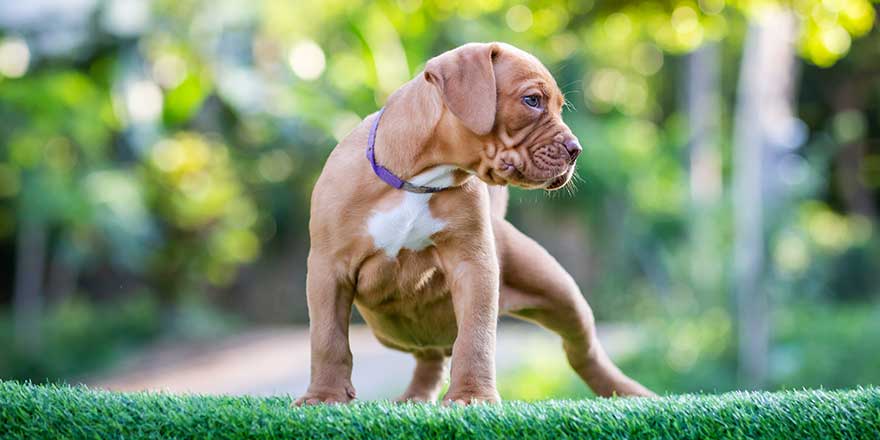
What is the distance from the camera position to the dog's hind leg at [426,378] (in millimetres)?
4598

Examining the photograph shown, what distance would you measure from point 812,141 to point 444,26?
493 inches

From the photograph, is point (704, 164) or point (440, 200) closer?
point (440, 200)

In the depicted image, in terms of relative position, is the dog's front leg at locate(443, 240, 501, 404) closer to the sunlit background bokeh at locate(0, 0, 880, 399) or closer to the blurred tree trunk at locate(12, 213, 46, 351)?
the sunlit background bokeh at locate(0, 0, 880, 399)

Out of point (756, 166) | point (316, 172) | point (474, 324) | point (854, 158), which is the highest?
point (854, 158)

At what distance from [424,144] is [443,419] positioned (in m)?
0.96

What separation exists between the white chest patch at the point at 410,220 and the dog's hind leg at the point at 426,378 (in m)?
1.12

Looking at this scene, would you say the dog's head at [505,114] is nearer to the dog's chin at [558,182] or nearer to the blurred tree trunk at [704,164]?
the dog's chin at [558,182]

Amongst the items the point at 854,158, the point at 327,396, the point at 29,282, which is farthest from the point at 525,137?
the point at 854,158

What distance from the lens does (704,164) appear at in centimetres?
2125

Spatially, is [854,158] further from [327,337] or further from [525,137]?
[327,337]

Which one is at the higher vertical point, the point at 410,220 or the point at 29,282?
the point at 29,282

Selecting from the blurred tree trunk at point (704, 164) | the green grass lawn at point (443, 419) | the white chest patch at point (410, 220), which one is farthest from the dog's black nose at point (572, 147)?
the blurred tree trunk at point (704, 164)

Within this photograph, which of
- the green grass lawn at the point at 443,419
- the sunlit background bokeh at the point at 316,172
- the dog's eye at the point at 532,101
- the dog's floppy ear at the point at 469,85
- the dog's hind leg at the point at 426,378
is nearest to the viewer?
the green grass lawn at the point at 443,419

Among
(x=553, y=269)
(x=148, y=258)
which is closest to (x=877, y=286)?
(x=148, y=258)
